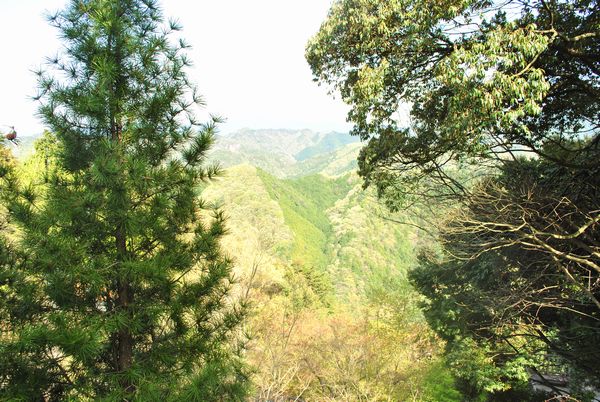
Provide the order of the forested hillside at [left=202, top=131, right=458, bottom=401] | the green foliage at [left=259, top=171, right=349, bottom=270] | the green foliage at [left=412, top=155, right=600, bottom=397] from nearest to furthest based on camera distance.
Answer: the green foliage at [left=412, top=155, right=600, bottom=397], the forested hillside at [left=202, top=131, right=458, bottom=401], the green foliage at [left=259, top=171, right=349, bottom=270]

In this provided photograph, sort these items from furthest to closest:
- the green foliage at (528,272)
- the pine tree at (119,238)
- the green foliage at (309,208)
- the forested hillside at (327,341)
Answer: the green foliage at (309,208) → the forested hillside at (327,341) → the green foliage at (528,272) → the pine tree at (119,238)

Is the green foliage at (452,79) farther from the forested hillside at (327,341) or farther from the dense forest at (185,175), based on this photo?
the forested hillside at (327,341)

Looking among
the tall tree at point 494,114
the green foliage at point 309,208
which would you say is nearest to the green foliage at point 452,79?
the tall tree at point 494,114

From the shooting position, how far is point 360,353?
33.2 ft

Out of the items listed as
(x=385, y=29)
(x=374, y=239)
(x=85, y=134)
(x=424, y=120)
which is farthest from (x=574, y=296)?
(x=374, y=239)

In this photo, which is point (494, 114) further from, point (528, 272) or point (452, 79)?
point (528, 272)

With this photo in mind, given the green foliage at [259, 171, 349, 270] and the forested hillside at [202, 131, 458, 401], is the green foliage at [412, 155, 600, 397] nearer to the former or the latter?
the forested hillside at [202, 131, 458, 401]

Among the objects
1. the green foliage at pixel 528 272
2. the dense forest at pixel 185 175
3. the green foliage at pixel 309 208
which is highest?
the dense forest at pixel 185 175

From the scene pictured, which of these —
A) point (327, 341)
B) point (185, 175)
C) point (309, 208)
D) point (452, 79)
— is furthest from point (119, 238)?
point (309, 208)

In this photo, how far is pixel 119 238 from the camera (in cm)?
383

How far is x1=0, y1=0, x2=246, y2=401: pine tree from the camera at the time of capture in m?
3.28

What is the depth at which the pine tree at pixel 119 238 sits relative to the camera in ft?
10.8

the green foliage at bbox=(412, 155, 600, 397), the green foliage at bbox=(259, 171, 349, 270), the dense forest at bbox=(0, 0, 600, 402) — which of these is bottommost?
the green foliage at bbox=(259, 171, 349, 270)

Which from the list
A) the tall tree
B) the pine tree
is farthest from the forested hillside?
the tall tree
